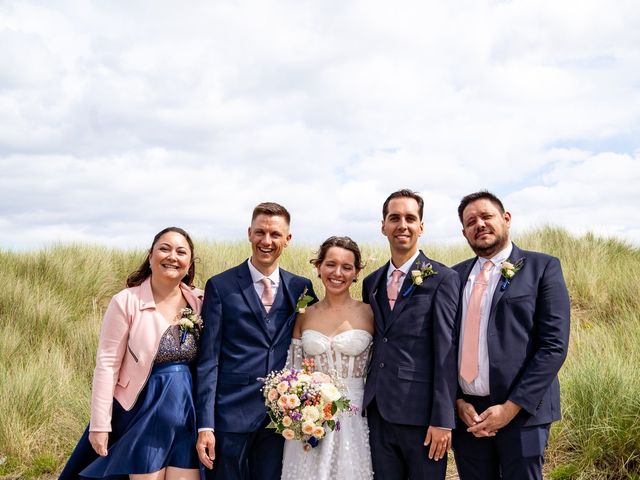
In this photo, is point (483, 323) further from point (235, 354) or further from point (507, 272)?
point (235, 354)

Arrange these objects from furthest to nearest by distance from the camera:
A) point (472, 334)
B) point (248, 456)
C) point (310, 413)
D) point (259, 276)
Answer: point (259, 276)
point (248, 456)
point (472, 334)
point (310, 413)

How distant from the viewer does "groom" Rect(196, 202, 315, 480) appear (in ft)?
14.0

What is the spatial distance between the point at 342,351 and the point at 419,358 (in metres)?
0.56

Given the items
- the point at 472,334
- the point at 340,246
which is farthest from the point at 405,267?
the point at 472,334

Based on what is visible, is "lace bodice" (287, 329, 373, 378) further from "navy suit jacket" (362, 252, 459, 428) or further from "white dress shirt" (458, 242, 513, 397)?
"white dress shirt" (458, 242, 513, 397)

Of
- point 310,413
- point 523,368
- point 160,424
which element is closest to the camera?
point 310,413

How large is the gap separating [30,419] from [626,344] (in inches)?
339

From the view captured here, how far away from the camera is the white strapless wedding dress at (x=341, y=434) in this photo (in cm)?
423

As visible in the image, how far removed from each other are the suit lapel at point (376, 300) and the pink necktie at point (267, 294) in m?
0.74

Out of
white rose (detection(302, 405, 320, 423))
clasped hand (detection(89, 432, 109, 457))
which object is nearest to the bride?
white rose (detection(302, 405, 320, 423))

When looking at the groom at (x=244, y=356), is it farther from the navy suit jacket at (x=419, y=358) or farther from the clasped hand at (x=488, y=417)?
the clasped hand at (x=488, y=417)

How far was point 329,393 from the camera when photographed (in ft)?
13.1

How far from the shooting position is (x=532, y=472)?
400 cm

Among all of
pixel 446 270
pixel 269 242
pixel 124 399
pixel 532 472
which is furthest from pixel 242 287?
pixel 532 472
